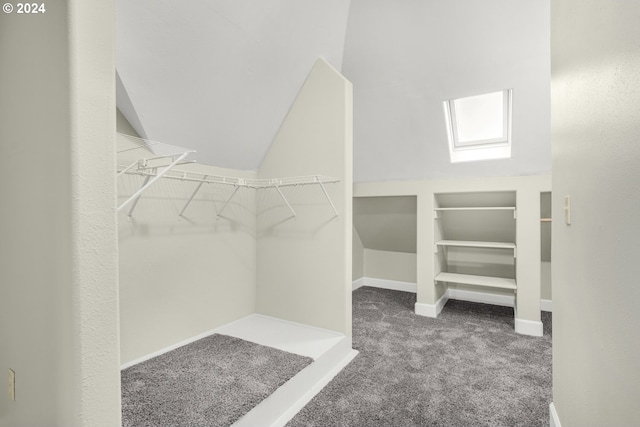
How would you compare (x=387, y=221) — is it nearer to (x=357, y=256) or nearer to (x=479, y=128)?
(x=357, y=256)

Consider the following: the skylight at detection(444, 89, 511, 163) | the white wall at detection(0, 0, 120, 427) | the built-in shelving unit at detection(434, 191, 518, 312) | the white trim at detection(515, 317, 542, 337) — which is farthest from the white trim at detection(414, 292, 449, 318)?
the white wall at detection(0, 0, 120, 427)

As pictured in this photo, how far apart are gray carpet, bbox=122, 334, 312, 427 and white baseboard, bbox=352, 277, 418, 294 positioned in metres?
2.48

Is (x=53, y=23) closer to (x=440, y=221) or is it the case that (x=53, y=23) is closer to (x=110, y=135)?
(x=110, y=135)

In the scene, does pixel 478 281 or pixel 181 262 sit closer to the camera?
pixel 181 262

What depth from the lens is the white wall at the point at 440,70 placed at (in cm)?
214

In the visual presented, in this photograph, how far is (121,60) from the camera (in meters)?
1.52

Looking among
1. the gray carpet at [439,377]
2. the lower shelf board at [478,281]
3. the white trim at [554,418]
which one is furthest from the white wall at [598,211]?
the lower shelf board at [478,281]

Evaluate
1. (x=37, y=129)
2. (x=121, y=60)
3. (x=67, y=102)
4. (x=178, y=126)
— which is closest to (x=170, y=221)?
(x=178, y=126)

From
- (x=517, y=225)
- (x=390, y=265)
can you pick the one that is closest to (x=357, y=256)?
(x=390, y=265)

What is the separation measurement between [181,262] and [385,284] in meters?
2.99

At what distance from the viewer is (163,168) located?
2.03 m

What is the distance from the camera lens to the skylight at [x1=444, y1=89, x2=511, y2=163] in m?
2.94

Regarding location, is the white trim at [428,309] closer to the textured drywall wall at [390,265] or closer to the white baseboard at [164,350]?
the textured drywall wall at [390,265]

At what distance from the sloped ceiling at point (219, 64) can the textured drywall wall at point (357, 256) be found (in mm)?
2176
